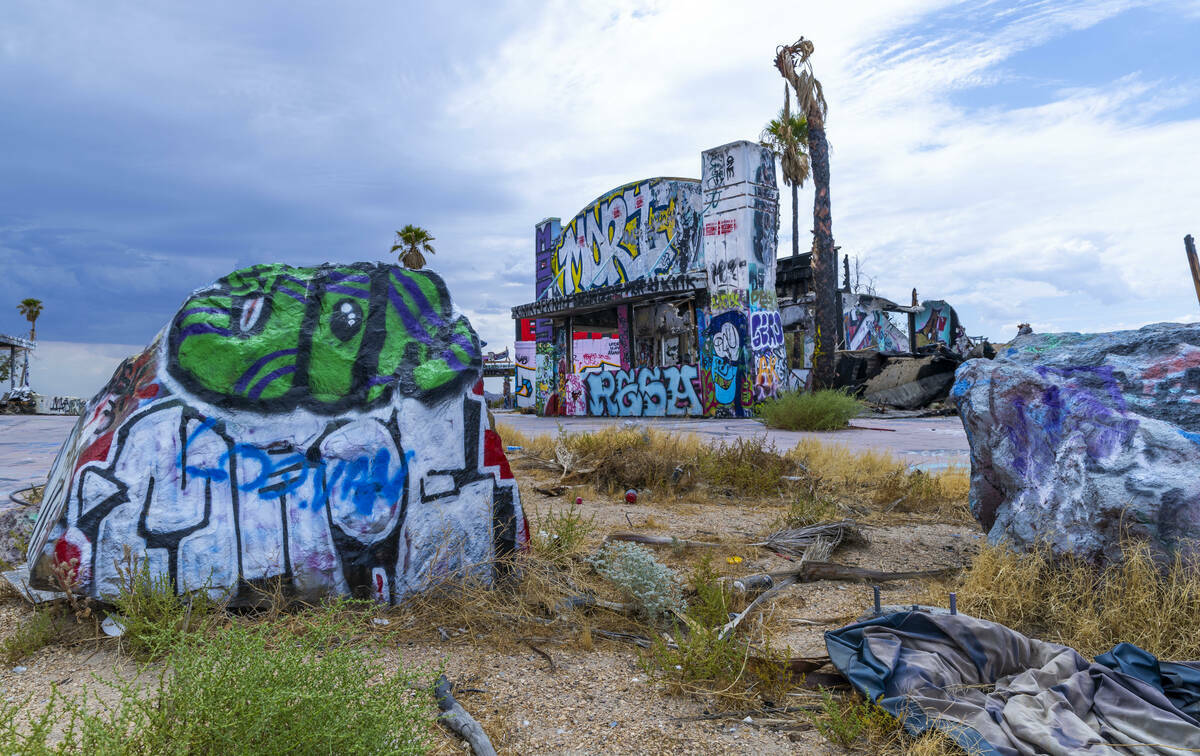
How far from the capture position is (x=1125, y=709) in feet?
8.21

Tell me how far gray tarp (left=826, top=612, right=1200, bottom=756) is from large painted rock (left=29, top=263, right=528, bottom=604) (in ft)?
6.54

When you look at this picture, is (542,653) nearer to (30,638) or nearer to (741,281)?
(30,638)

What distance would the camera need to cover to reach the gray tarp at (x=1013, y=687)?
93.4 inches

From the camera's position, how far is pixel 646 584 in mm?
3787

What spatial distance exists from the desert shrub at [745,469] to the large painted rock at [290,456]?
4154mm

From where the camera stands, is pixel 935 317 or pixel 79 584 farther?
pixel 935 317

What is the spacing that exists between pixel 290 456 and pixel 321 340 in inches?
27.7

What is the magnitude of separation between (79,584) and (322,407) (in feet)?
4.34

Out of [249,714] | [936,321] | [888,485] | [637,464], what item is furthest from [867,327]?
[249,714]

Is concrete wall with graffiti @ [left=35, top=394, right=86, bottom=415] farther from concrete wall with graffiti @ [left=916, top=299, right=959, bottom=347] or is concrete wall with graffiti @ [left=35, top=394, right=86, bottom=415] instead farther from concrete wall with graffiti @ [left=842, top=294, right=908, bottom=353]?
concrete wall with graffiti @ [left=916, top=299, right=959, bottom=347]

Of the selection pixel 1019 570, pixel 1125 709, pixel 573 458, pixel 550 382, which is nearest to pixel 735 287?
pixel 550 382

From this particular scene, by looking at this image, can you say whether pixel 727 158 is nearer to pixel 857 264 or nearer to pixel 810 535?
pixel 810 535

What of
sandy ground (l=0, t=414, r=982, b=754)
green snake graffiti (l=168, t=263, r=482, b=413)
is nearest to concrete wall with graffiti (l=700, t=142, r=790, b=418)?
sandy ground (l=0, t=414, r=982, b=754)

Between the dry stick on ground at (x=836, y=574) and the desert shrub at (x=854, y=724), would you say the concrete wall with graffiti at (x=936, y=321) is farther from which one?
the desert shrub at (x=854, y=724)
